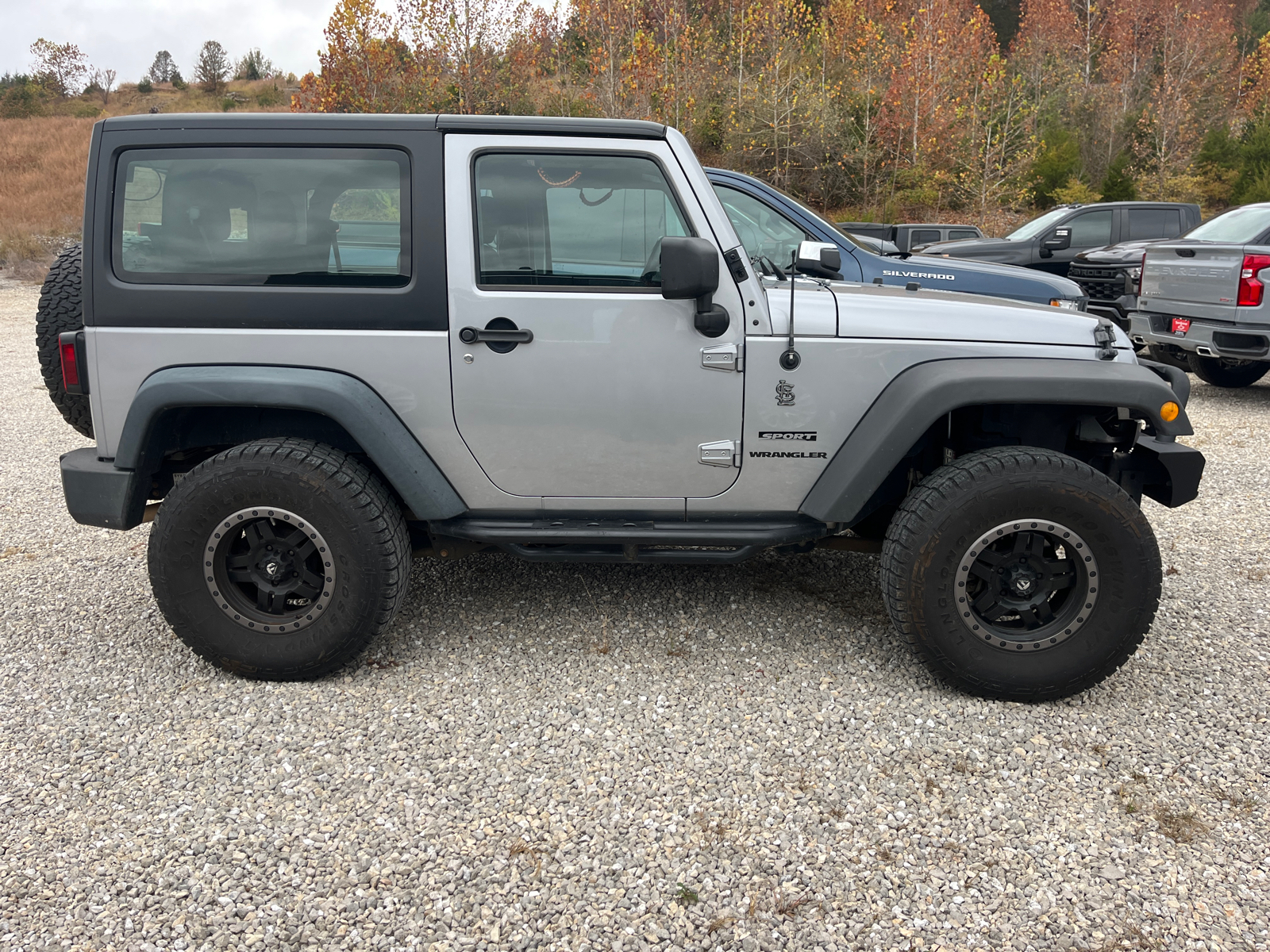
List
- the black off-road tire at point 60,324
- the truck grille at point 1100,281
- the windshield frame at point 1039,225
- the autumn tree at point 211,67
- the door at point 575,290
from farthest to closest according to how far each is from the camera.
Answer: the autumn tree at point 211,67
the windshield frame at point 1039,225
the truck grille at point 1100,281
the black off-road tire at point 60,324
the door at point 575,290

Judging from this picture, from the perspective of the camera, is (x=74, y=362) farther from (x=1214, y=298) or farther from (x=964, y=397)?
(x=1214, y=298)

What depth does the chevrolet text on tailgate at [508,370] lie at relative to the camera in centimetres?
306

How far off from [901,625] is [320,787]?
1991 mm

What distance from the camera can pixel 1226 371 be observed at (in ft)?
29.4

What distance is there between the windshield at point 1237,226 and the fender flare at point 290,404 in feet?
26.0

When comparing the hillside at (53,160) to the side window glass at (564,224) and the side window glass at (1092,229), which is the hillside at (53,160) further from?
the side window glass at (1092,229)

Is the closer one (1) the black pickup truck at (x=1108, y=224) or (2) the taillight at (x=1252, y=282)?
(2) the taillight at (x=1252, y=282)

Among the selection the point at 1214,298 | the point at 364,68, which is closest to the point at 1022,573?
the point at 1214,298

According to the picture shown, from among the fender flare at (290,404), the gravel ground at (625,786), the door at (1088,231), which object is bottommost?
the gravel ground at (625,786)

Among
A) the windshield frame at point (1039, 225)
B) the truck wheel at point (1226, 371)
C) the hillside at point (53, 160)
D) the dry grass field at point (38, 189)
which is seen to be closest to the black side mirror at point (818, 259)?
the truck wheel at point (1226, 371)

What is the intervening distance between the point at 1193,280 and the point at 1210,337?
597 millimetres

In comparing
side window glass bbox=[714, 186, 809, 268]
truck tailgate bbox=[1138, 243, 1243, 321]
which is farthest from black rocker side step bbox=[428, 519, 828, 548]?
truck tailgate bbox=[1138, 243, 1243, 321]

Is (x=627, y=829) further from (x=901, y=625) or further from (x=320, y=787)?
(x=901, y=625)

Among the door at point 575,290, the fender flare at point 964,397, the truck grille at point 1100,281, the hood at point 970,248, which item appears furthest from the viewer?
the hood at point 970,248
